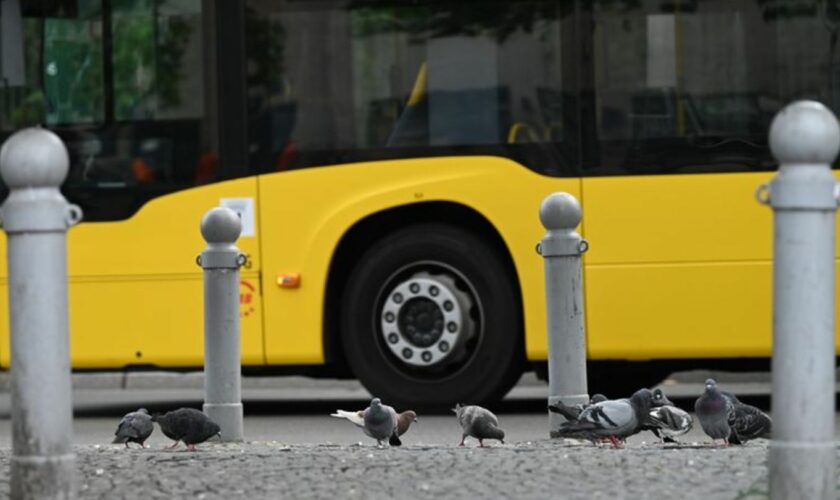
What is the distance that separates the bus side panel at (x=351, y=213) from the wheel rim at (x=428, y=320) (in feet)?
1.15

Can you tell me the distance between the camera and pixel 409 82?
13.1m

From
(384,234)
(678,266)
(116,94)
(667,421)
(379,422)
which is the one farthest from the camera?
(116,94)

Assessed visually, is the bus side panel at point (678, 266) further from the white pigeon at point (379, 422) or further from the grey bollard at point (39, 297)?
the grey bollard at point (39, 297)

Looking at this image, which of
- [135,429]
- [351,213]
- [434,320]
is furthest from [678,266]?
[135,429]

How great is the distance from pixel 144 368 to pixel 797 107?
8.42 meters

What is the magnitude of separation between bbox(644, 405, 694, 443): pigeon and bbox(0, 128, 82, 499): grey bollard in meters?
3.21

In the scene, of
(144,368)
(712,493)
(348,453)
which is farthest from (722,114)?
(712,493)

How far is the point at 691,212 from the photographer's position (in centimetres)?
1266

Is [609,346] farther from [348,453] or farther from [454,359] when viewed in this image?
[348,453]

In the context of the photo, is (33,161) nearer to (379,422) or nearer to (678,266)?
(379,422)

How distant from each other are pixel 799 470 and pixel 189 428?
3633mm

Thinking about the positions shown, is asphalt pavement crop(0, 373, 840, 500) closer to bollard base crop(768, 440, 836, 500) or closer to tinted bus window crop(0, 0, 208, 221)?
bollard base crop(768, 440, 836, 500)

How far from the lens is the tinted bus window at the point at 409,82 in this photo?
1298 centimetres

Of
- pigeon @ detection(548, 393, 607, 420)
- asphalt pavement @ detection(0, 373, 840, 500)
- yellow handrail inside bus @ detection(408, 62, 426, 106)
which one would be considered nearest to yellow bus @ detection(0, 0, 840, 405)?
yellow handrail inside bus @ detection(408, 62, 426, 106)
